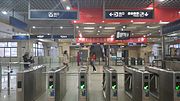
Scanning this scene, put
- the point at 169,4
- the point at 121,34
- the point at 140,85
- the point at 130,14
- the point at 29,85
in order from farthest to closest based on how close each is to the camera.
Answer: the point at 121,34
the point at 169,4
the point at 130,14
the point at 29,85
the point at 140,85

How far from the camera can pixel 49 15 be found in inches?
280

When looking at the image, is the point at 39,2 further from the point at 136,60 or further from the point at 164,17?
the point at 136,60

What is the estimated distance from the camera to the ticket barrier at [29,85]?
5.38 meters

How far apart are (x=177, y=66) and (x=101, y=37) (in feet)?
57.4

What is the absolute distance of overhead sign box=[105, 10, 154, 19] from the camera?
7.07 meters

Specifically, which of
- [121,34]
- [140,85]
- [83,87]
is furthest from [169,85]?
[121,34]

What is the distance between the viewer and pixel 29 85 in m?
6.13

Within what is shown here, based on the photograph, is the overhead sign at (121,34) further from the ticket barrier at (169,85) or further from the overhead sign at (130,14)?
the ticket barrier at (169,85)

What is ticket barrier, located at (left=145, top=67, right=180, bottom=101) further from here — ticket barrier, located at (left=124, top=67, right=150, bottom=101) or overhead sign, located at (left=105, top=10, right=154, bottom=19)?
overhead sign, located at (left=105, top=10, right=154, bottom=19)

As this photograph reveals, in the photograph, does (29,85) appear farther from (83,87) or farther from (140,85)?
(140,85)

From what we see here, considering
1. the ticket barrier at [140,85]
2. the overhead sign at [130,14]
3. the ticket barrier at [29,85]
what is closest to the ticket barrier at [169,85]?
the ticket barrier at [140,85]

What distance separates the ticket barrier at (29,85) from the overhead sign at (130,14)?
2.89 meters

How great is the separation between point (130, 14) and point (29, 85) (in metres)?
3.67

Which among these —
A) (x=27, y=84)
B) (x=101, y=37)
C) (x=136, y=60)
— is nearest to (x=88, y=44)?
(x=101, y=37)
